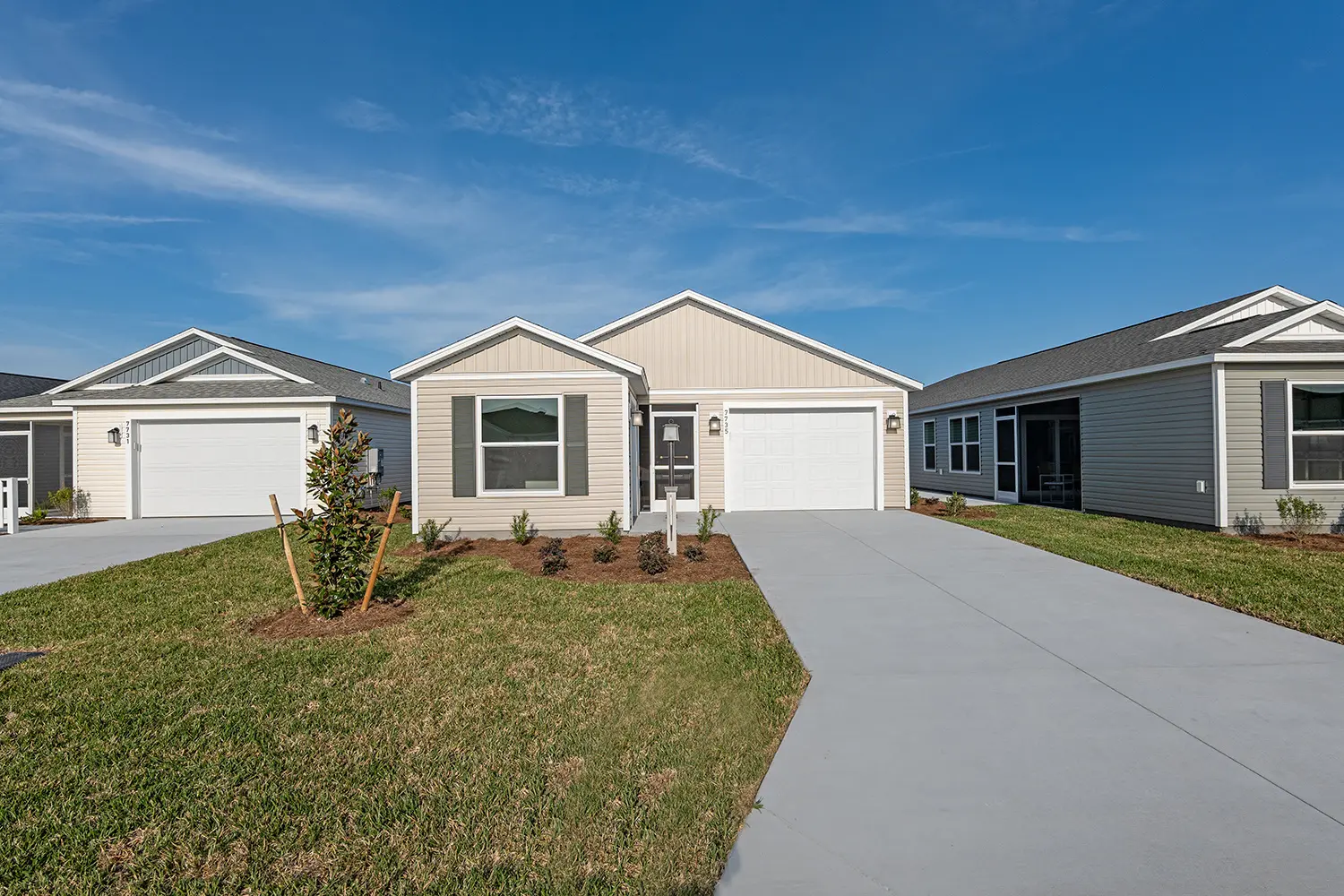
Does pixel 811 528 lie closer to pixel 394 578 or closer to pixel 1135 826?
pixel 394 578

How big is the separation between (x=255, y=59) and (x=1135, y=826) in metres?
14.9

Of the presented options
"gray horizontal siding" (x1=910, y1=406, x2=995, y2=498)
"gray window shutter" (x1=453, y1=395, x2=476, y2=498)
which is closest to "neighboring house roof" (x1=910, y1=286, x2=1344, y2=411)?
"gray horizontal siding" (x1=910, y1=406, x2=995, y2=498)

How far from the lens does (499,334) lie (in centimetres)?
1046

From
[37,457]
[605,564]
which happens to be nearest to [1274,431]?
[605,564]

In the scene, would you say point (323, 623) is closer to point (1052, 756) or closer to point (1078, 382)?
point (1052, 756)

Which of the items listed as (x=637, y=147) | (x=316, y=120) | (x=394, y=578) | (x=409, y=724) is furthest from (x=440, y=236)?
(x=409, y=724)

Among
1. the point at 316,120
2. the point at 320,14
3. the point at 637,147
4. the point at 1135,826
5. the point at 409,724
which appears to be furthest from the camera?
the point at 637,147

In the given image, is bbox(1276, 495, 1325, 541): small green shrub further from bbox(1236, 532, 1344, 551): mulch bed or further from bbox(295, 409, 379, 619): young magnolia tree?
bbox(295, 409, 379, 619): young magnolia tree

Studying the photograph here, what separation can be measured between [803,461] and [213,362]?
1422 centimetres

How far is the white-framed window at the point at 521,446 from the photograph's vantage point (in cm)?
1048

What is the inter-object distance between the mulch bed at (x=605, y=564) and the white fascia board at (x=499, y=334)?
9.53 ft

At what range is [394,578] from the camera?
7.41 metres

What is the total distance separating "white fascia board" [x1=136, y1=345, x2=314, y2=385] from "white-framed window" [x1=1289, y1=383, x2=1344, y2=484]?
19.5 meters

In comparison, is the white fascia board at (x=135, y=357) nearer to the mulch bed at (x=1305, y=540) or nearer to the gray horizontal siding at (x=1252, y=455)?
the gray horizontal siding at (x=1252, y=455)
